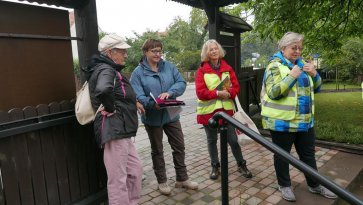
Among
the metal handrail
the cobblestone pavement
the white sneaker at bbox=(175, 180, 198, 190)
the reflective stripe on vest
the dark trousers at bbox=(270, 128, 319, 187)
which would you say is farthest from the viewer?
the reflective stripe on vest

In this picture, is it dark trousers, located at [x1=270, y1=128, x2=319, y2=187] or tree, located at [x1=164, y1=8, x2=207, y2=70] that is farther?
tree, located at [x1=164, y1=8, x2=207, y2=70]

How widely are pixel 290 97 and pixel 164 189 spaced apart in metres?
1.79

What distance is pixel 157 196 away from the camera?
369 centimetres

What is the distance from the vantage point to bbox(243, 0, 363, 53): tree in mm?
5903

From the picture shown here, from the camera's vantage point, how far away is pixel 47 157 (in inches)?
111

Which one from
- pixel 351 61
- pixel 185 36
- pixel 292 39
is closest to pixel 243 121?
pixel 292 39

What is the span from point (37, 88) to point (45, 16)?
69 centimetres

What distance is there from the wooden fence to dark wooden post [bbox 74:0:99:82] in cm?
59

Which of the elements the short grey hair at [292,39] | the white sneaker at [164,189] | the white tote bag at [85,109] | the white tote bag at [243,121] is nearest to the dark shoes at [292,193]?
the white tote bag at [243,121]

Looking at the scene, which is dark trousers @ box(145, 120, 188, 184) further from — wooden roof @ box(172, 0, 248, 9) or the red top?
wooden roof @ box(172, 0, 248, 9)

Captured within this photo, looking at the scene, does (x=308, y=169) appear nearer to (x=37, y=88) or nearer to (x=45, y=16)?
(x=37, y=88)

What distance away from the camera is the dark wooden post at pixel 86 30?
325 cm

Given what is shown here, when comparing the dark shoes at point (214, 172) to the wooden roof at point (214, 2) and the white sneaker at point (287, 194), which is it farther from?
the wooden roof at point (214, 2)

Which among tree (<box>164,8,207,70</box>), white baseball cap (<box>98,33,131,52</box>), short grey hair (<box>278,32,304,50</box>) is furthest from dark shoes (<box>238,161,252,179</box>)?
tree (<box>164,8,207,70</box>)
